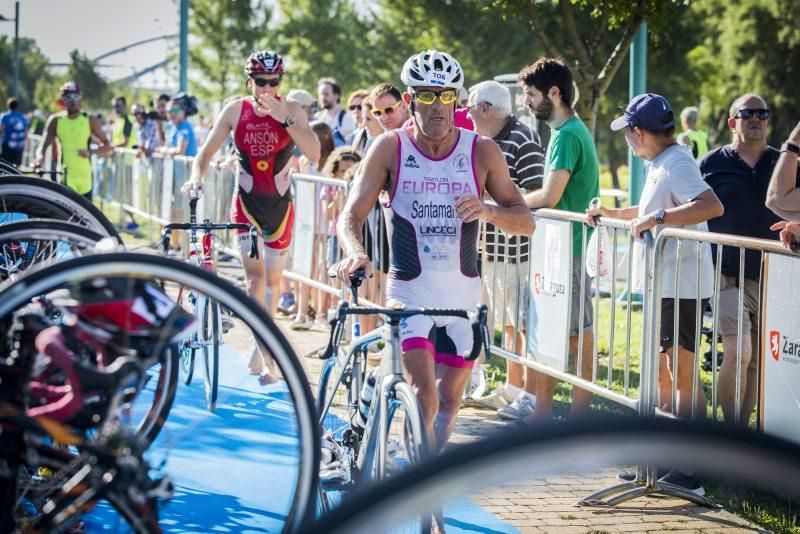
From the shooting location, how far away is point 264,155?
889 cm

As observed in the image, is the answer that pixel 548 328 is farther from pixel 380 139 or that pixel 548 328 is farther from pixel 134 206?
pixel 134 206

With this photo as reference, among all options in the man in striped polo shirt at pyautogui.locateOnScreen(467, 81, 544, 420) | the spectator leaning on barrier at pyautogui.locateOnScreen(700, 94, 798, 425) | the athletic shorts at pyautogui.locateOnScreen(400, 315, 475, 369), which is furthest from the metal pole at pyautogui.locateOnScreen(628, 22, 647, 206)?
the athletic shorts at pyautogui.locateOnScreen(400, 315, 475, 369)

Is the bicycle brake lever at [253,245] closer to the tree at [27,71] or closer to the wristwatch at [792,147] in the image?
the wristwatch at [792,147]

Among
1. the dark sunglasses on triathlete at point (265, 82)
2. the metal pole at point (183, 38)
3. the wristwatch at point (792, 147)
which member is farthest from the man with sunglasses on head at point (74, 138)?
the wristwatch at point (792, 147)

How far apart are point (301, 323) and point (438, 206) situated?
21.0ft

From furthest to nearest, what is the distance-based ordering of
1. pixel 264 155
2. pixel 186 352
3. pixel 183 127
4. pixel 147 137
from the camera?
pixel 147 137 < pixel 183 127 < pixel 264 155 < pixel 186 352

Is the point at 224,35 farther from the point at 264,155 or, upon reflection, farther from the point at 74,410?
the point at 74,410

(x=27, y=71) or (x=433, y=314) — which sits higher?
(x=27, y=71)

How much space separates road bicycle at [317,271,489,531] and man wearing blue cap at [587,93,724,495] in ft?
6.58

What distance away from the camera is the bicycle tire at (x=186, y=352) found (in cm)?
280

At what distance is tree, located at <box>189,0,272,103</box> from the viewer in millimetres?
54812

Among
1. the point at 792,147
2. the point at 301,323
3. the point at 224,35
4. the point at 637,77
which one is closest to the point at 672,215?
the point at 792,147

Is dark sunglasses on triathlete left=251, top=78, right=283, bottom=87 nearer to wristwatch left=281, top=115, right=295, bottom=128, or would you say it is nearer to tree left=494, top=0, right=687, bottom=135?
wristwatch left=281, top=115, right=295, bottom=128

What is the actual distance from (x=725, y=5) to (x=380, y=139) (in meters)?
43.4
